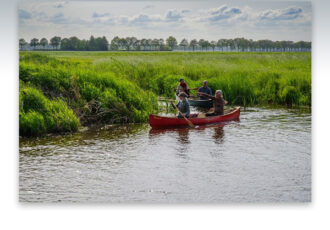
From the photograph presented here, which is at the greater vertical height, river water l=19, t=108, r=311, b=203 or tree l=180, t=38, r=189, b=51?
tree l=180, t=38, r=189, b=51

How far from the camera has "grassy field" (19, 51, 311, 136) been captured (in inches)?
371

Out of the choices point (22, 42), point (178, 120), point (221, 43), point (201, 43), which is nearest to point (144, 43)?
point (201, 43)

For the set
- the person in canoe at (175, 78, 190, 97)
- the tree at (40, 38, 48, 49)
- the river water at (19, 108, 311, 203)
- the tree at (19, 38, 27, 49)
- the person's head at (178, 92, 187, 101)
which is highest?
the tree at (40, 38, 48, 49)

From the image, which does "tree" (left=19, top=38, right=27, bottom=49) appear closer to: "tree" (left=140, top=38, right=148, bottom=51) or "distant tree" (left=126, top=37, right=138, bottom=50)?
"distant tree" (left=126, top=37, right=138, bottom=50)

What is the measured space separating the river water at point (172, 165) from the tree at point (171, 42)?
6.70 ft

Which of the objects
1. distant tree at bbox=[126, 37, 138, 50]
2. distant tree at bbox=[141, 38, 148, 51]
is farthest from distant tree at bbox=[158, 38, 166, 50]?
distant tree at bbox=[126, 37, 138, 50]

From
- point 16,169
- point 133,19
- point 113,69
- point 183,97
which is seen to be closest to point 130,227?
point 16,169

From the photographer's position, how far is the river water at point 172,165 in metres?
6.48

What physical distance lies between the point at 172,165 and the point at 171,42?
7.37 feet

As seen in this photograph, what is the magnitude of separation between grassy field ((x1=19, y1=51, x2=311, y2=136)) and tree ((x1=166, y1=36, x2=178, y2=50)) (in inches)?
30.5

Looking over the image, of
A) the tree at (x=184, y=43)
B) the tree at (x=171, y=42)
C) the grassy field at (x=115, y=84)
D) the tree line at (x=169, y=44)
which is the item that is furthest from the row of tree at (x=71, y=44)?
the tree at (x=184, y=43)

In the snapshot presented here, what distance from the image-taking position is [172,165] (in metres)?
7.71

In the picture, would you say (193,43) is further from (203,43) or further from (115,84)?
(115,84)

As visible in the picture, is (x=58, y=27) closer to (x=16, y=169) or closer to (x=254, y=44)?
(x=16, y=169)
